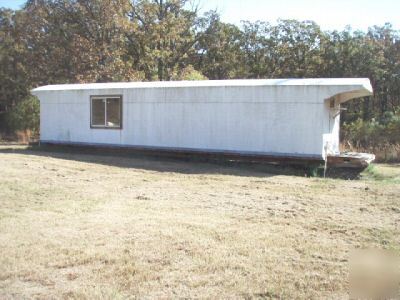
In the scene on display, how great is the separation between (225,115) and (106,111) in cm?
420

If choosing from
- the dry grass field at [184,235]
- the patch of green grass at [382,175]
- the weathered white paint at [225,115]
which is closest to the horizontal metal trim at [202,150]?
the weathered white paint at [225,115]

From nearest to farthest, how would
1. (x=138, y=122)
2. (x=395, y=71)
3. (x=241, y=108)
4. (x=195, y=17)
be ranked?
(x=241, y=108)
(x=138, y=122)
(x=395, y=71)
(x=195, y=17)

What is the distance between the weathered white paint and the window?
165 millimetres

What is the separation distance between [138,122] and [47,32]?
11276 mm

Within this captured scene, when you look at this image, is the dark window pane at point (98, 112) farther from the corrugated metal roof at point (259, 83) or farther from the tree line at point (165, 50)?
the tree line at point (165, 50)

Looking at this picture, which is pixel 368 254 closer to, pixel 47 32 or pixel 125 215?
pixel 125 215

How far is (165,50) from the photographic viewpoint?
2645 centimetres

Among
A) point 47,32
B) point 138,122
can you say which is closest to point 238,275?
point 138,122

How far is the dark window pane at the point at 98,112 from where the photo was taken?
15398mm

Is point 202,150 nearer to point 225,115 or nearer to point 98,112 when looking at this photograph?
point 225,115

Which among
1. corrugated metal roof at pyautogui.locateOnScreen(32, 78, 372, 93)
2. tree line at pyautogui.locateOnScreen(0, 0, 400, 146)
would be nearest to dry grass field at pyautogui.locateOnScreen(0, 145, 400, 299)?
corrugated metal roof at pyautogui.locateOnScreen(32, 78, 372, 93)

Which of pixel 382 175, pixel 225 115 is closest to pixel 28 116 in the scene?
pixel 225 115

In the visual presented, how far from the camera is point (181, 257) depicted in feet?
16.1

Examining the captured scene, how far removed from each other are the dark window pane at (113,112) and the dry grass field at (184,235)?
16.2 ft
